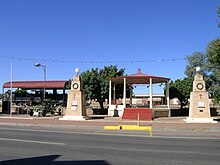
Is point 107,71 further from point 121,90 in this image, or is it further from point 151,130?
point 151,130

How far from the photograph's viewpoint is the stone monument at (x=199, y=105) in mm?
25656

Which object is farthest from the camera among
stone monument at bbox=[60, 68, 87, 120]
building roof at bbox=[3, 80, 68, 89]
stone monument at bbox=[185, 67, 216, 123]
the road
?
building roof at bbox=[3, 80, 68, 89]

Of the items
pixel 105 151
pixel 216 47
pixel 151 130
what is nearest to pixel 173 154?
pixel 105 151

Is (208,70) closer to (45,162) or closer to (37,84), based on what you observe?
(37,84)

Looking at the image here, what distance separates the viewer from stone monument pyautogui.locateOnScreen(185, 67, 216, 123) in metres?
25.7

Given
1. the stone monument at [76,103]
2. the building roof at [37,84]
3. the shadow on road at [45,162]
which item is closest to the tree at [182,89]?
the building roof at [37,84]

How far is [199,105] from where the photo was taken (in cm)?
2597

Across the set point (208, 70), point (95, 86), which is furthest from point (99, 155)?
point (208, 70)

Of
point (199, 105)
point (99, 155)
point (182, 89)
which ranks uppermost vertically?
point (182, 89)

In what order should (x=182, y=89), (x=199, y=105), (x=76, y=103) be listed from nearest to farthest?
(x=199, y=105), (x=76, y=103), (x=182, y=89)

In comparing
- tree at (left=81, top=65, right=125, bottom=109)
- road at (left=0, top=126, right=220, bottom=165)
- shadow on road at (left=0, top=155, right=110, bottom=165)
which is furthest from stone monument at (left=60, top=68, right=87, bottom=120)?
shadow on road at (left=0, top=155, right=110, bottom=165)

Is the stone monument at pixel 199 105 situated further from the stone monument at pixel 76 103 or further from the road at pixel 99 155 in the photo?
the road at pixel 99 155

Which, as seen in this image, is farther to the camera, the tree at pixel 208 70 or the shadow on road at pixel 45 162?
the tree at pixel 208 70

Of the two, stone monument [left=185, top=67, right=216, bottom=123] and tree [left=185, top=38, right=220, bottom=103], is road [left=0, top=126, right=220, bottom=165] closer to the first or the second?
stone monument [left=185, top=67, right=216, bottom=123]
